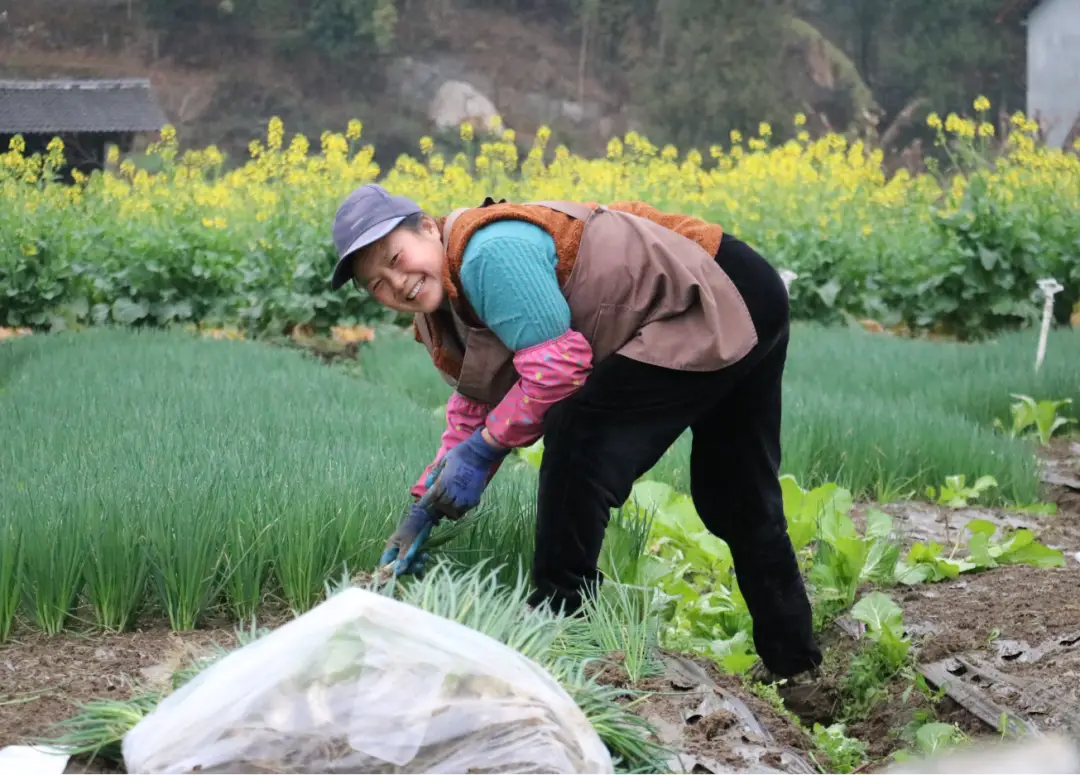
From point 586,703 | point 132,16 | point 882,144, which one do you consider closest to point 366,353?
point 586,703

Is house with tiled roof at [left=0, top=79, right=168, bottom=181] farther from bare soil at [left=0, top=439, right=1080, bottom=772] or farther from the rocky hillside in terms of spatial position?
bare soil at [left=0, top=439, right=1080, bottom=772]

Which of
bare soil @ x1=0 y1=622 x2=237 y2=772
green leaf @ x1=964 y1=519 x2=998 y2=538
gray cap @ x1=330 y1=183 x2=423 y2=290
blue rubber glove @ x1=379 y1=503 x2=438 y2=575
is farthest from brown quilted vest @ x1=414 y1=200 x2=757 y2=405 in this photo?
green leaf @ x1=964 y1=519 x2=998 y2=538

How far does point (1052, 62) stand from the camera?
12.8 metres

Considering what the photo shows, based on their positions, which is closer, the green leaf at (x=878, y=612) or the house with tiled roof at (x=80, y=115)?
the green leaf at (x=878, y=612)

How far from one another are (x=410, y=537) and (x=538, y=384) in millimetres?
404

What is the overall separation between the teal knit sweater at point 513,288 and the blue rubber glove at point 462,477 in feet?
0.62

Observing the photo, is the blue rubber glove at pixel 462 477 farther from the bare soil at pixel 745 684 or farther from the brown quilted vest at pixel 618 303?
the bare soil at pixel 745 684

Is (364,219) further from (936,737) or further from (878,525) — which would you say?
(878,525)

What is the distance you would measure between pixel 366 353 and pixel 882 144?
10.5m

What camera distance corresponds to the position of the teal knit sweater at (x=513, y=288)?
2.06 m

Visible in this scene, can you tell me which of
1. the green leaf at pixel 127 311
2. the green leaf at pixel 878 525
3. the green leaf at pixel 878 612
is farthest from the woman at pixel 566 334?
the green leaf at pixel 127 311

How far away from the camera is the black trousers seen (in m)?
2.21

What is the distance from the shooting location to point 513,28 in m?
16.5

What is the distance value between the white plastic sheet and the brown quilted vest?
78 centimetres
